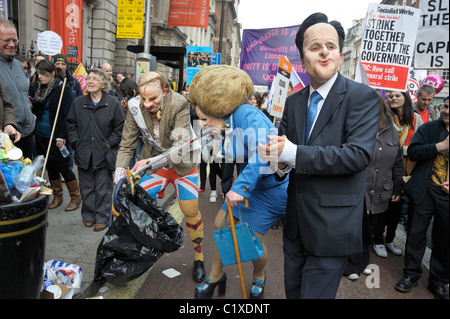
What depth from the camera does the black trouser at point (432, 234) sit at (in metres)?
2.99

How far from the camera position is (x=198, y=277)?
3.39 meters

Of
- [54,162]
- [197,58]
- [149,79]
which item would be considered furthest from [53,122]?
[197,58]

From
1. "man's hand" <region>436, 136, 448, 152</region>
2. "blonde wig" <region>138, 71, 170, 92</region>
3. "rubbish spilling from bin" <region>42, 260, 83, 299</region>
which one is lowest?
"rubbish spilling from bin" <region>42, 260, 83, 299</region>

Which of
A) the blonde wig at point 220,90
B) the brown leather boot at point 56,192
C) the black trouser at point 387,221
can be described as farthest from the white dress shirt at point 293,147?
the brown leather boot at point 56,192

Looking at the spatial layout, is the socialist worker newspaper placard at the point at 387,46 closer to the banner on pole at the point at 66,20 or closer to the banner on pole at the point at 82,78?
the banner on pole at the point at 82,78

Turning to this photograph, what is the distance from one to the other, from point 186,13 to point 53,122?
35.8 ft

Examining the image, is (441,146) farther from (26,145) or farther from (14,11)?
(14,11)

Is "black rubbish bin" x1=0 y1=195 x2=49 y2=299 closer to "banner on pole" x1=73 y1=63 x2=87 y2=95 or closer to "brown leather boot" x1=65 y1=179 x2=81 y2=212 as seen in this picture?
"brown leather boot" x1=65 y1=179 x2=81 y2=212

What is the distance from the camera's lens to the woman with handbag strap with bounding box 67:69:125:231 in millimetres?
4555

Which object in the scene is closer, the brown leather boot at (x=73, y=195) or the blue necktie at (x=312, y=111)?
the blue necktie at (x=312, y=111)

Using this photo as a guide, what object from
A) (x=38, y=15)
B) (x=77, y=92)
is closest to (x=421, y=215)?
(x=77, y=92)

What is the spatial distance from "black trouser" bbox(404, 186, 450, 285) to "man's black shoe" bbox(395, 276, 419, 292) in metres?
0.05

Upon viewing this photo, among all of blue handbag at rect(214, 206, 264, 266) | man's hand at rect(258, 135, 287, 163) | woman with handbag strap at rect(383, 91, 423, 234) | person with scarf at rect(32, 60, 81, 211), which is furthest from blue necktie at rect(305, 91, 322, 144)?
person with scarf at rect(32, 60, 81, 211)
